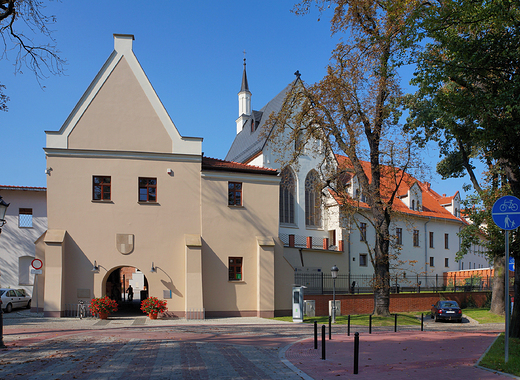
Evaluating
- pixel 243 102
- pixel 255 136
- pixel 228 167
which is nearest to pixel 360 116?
pixel 228 167

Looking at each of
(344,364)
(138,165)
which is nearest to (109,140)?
(138,165)

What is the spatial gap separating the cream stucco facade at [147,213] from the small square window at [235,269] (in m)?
0.25

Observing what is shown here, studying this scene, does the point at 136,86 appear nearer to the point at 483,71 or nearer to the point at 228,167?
the point at 228,167

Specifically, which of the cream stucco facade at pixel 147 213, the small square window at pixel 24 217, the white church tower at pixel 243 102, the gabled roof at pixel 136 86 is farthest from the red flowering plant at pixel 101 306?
the white church tower at pixel 243 102

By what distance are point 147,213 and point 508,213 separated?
1862 cm

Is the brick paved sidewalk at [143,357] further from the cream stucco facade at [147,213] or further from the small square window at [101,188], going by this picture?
the small square window at [101,188]

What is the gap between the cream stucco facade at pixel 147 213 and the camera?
2320 cm

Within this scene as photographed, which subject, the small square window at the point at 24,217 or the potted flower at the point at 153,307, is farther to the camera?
the small square window at the point at 24,217

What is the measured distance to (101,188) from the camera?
2395 cm

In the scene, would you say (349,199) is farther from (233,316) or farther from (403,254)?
(403,254)

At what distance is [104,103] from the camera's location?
24.6m

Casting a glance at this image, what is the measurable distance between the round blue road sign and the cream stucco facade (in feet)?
54.9

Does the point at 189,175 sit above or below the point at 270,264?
above

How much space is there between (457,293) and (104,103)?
28666mm
